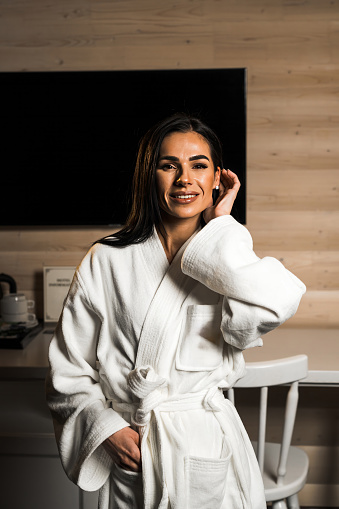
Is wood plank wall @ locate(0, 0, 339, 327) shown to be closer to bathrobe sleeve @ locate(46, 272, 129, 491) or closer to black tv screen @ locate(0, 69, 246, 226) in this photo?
black tv screen @ locate(0, 69, 246, 226)

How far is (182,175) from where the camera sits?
3.40ft

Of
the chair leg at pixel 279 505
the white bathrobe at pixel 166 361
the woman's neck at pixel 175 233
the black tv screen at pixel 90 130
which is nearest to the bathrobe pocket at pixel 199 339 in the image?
the white bathrobe at pixel 166 361

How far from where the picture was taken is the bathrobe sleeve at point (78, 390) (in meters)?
1.05

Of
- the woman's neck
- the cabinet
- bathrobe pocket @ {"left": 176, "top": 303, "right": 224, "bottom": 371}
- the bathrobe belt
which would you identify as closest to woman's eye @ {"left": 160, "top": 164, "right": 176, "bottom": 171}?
the woman's neck

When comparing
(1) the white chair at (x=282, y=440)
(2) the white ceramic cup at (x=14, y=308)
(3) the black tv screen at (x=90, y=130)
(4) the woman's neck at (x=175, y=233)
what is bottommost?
(1) the white chair at (x=282, y=440)

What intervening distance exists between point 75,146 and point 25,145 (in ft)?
0.71

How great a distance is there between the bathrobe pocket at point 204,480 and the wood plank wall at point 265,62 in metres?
1.39

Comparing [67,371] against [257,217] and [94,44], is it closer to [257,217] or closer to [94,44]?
[257,217]

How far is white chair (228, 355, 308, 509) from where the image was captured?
137 centimetres

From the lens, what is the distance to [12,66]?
2.24 metres

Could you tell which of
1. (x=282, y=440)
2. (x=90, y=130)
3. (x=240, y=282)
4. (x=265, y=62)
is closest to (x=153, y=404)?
(x=240, y=282)

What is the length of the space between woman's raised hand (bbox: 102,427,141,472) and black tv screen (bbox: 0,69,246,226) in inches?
52.2

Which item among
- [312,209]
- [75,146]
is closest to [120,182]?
[75,146]

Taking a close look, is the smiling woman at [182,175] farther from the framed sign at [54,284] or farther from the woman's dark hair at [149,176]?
the framed sign at [54,284]
